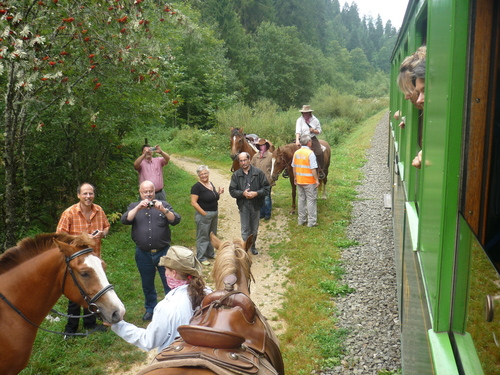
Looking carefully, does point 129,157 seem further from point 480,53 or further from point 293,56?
point 293,56

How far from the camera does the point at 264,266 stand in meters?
8.01

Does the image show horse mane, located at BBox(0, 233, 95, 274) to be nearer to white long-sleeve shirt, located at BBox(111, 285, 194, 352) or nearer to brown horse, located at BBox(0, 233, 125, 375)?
brown horse, located at BBox(0, 233, 125, 375)

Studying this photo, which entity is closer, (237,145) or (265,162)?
(265,162)

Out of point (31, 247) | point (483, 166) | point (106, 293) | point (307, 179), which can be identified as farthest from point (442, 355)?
point (307, 179)

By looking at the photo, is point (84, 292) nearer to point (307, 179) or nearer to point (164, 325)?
point (164, 325)

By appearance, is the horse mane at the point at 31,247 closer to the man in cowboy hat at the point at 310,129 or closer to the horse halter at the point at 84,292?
the horse halter at the point at 84,292

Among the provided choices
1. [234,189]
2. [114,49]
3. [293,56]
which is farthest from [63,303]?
[293,56]

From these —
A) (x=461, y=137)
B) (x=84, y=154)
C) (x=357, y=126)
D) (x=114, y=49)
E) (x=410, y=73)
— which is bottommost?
(x=357, y=126)

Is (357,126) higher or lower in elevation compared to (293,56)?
lower

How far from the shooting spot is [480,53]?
129cm

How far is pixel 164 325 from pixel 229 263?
2.09 ft

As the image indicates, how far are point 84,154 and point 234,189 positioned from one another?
3.32 meters

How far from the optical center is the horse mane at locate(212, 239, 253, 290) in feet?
10.3

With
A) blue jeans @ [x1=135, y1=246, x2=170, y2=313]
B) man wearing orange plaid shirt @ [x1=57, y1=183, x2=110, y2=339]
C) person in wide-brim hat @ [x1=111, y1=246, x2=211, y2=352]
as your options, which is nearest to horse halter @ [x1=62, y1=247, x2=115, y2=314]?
person in wide-brim hat @ [x1=111, y1=246, x2=211, y2=352]
